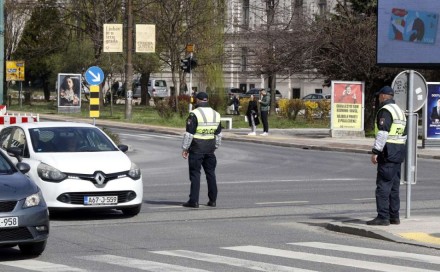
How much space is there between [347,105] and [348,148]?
17.5ft

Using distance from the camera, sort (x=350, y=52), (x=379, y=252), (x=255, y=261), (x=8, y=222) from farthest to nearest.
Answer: (x=350, y=52) → (x=379, y=252) → (x=255, y=261) → (x=8, y=222)

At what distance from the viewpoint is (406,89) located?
15109 millimetres

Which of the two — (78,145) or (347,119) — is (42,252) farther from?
(347,119)

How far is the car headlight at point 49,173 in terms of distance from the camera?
1534 centimetres

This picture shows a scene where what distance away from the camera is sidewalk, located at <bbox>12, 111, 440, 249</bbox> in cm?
1360

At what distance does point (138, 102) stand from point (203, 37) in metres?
21.0

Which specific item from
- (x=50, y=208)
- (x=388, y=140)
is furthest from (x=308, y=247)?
(x=50, y=208)

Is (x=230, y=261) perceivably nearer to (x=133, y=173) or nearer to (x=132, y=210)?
(x=133, y=173)

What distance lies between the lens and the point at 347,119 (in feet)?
136

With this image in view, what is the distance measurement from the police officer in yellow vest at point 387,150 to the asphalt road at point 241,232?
77 cm

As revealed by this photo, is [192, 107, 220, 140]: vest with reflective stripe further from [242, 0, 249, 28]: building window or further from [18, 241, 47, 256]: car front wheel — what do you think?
[242, 0, 249, 28]: building window

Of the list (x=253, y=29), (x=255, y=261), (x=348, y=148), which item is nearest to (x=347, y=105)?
(x=348, y=148)

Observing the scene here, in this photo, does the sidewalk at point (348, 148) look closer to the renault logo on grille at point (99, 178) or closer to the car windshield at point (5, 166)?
the renault logo on grille at point (99, 178)

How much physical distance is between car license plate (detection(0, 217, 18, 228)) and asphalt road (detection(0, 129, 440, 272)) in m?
0.43
